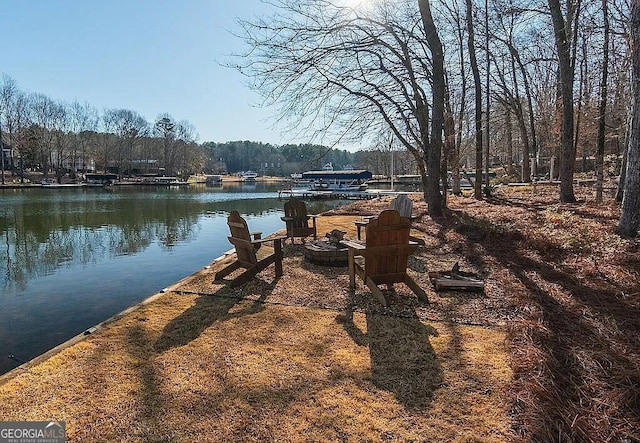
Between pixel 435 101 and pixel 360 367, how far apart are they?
9884mm

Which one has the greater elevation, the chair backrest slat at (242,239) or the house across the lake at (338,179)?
the house across the lake at (338,179)

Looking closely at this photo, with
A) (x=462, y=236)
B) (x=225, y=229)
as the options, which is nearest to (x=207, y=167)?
(x=225, y=229)

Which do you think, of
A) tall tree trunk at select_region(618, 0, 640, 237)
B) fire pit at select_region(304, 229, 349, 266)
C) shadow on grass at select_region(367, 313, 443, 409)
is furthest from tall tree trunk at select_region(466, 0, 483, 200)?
shadow on grass at select_region(367, 313, 443, 409)

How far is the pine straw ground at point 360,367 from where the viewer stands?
249 centimetres

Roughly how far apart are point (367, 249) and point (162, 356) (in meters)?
2.59

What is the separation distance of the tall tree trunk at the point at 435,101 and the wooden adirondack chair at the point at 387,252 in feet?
24.0

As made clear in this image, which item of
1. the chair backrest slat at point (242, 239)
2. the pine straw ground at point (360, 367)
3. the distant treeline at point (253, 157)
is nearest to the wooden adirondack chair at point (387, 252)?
the pine straw ground at point (360, 367)

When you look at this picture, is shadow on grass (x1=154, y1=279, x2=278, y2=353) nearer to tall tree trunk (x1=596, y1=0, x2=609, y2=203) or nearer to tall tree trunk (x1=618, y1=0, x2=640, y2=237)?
tall tree trunk (x1=618, y1=0, x2=640, y2=237)

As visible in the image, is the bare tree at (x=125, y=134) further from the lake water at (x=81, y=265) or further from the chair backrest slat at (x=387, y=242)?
the chair backrest slat at (x=387, y=242)

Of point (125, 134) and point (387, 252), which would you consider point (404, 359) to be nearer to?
point (387, 252)

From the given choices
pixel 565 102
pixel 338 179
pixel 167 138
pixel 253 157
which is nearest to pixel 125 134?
pixel 167 138

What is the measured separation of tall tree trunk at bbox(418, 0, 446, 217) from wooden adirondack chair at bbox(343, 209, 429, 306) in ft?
24.0

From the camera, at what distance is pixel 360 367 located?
3.27 meters

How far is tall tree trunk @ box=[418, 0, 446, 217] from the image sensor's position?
1105 centimetres
